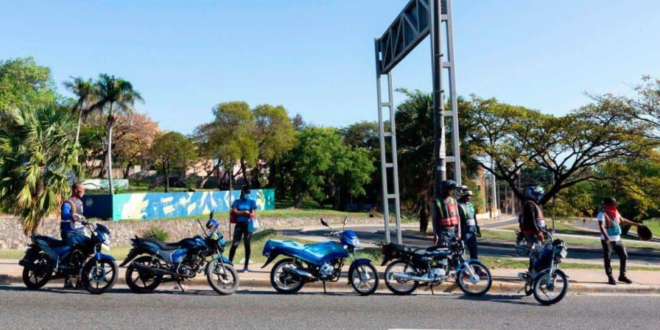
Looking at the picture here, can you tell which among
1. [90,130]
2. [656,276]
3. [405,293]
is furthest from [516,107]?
[90,130]

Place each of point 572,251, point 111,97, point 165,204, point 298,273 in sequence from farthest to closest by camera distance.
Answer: point 111,97 < point 165,204 < point 572,251 < point 298,273

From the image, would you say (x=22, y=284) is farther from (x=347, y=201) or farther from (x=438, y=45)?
(x=347, y=201)

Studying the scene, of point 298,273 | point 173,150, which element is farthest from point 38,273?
point 173,150

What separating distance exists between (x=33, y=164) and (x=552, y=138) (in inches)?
910

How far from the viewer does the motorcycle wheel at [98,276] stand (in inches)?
338

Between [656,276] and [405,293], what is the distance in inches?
243

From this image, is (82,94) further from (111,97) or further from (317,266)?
(317,266)

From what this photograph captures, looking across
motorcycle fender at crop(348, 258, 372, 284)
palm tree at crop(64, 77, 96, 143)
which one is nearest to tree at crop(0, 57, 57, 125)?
palm tree at crop(64, 77, 96, 143)

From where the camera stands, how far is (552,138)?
26.9m

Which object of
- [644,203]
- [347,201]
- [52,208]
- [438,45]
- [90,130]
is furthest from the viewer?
[347,201]

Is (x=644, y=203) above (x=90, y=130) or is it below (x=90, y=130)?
below

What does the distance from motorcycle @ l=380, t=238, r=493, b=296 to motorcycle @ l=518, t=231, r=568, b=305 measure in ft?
2.55

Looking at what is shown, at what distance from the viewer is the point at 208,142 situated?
51062 millimetres

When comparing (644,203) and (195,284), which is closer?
(195,284)
